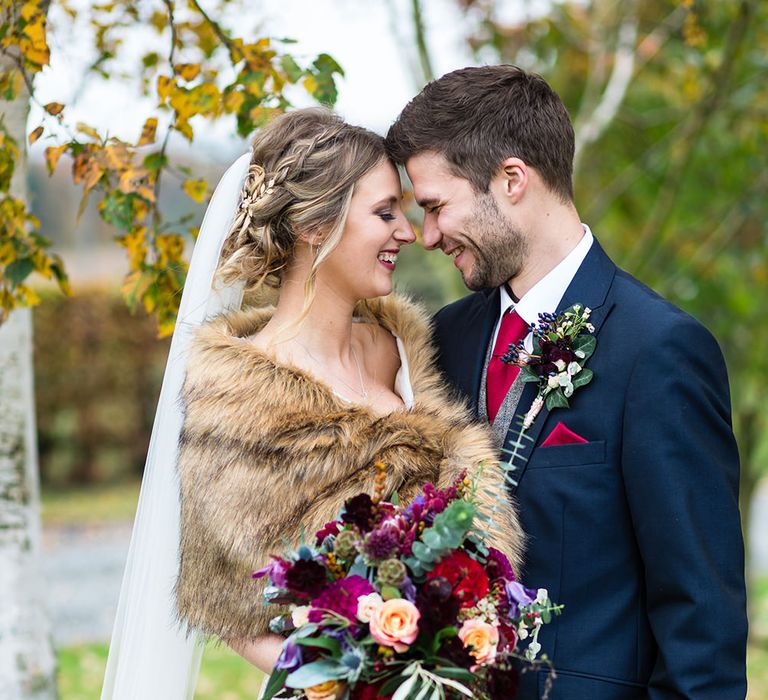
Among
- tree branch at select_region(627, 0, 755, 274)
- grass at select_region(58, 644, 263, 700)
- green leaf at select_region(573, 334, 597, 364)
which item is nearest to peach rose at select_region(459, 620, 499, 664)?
green leaf at select_region(573, 334, 597, 364)

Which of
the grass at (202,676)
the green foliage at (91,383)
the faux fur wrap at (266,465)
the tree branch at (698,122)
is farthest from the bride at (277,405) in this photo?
the green foliage at (91,383)

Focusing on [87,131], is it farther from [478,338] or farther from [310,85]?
[478,338]

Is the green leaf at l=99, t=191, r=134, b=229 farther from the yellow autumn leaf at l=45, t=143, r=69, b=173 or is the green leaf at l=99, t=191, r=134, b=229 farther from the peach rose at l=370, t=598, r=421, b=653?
the peach rose at l=370, t=598, r=421, b=653

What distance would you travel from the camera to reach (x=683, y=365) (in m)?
2.29

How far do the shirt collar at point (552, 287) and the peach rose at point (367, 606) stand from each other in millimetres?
1047

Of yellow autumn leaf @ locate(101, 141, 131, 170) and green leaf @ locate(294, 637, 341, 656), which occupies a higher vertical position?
yellow autumn leaf @ locate(101, 141, 131, 170)

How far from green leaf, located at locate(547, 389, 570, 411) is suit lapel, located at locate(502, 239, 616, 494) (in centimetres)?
3

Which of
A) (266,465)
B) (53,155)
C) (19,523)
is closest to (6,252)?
(53,155)

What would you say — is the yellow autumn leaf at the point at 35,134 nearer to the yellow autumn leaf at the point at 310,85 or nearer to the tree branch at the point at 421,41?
the yellow autumn leaf at the point at 310,85

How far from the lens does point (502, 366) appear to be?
2.72 metres

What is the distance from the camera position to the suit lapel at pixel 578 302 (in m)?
2.49

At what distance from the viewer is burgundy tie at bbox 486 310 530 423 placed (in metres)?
2.69

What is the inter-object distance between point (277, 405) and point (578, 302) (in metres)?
0.84

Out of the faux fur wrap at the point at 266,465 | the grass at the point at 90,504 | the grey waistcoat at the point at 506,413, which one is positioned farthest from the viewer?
the grass at the point at 90,504
